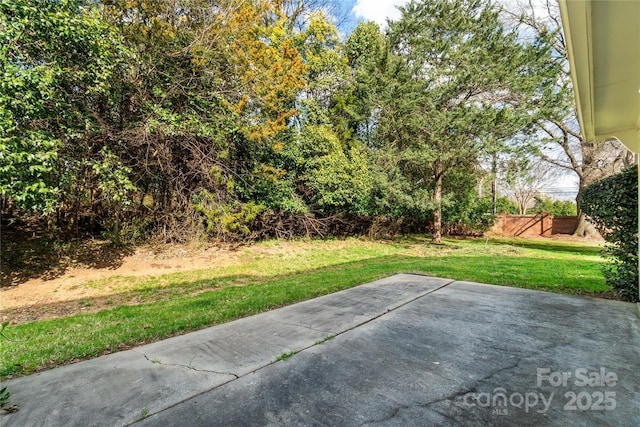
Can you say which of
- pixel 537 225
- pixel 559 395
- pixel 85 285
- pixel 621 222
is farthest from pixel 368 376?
pixel 537 225

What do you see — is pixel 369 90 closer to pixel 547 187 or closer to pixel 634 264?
pixel 634 264

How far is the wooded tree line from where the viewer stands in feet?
17.3

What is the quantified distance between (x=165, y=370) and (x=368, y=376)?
63.6 inches

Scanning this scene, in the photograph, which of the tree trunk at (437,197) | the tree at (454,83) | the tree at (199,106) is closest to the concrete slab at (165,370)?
the tree at (199,106)

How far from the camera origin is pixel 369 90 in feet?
37.1

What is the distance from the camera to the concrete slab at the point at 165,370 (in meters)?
1.91

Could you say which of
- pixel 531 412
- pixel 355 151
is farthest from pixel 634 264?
pixel 355 151

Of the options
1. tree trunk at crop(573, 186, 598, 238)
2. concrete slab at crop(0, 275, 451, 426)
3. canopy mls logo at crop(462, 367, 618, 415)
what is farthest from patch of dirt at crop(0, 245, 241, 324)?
tree trunk at crop(573, 186, 598, 238)

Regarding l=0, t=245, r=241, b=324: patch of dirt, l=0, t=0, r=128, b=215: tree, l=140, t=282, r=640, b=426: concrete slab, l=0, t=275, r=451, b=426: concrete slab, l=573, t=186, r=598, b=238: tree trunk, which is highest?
l=0, t=0, r=128, b=215: tree

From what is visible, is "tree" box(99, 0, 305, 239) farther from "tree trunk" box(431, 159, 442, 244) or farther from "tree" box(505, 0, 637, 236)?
"tree" box(505, 0, 637, 236)

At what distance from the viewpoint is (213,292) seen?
18.9 feet

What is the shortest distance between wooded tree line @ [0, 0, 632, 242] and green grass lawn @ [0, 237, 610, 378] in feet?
5.81

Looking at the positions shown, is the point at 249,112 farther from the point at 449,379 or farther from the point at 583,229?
the point at 583,229

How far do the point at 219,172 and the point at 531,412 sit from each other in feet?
26.0
